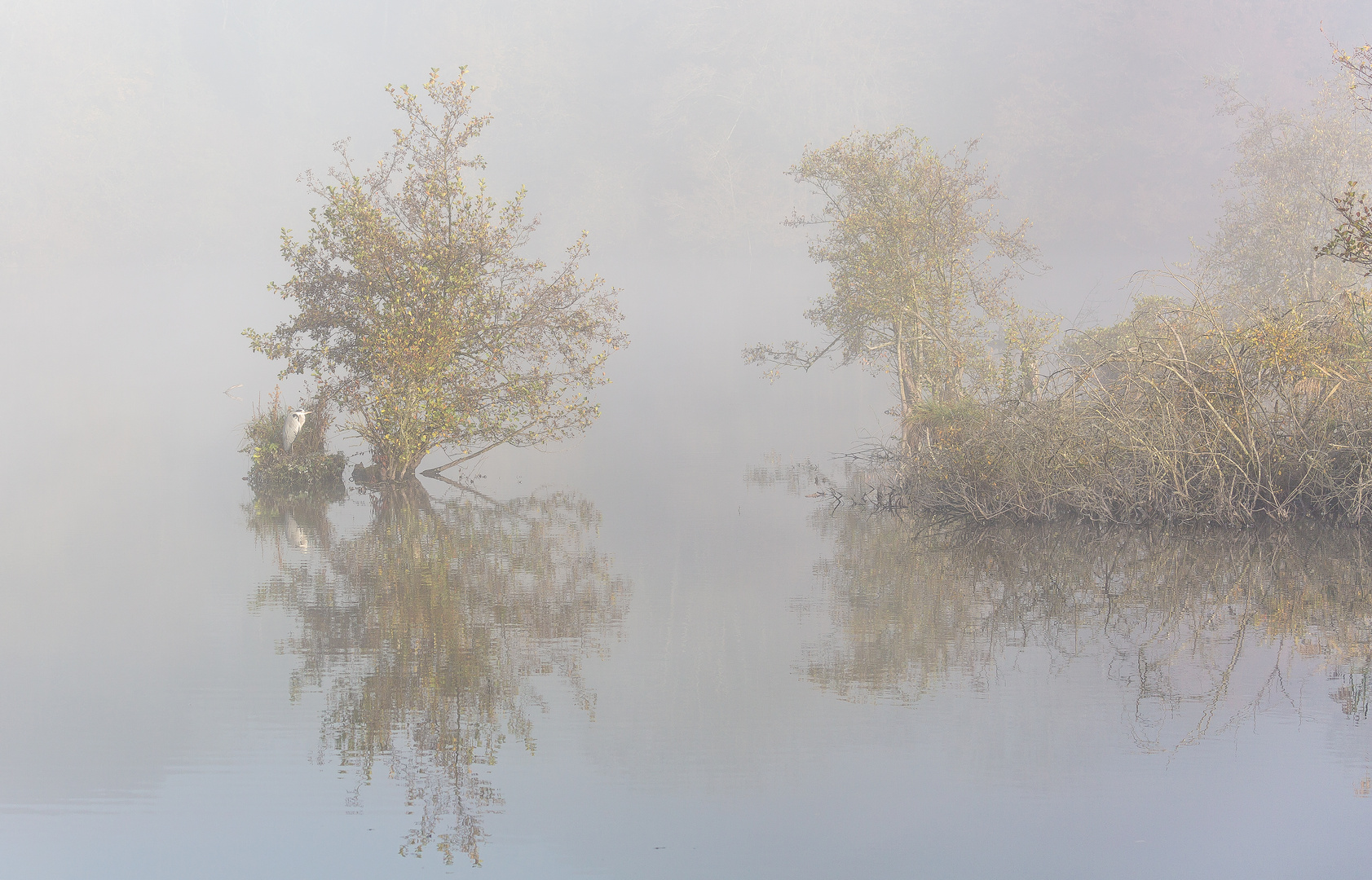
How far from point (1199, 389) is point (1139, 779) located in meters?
7.65

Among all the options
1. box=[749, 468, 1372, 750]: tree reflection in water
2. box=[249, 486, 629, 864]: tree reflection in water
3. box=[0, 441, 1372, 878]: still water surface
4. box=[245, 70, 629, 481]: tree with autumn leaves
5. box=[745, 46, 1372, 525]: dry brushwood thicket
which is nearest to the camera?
box=[0, 441, 1372, 878]: still water surface

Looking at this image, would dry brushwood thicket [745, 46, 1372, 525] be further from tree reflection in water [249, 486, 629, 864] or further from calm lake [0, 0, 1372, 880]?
tree reflection in water [249, 486, 629, 864]

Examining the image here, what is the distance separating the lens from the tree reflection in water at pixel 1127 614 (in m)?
6.47

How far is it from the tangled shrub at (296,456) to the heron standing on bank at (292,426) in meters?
0.06

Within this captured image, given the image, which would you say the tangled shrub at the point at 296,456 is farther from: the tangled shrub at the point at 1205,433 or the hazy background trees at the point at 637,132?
the hazy background trees at the point at 637,132

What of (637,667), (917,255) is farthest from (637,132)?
(637,667)

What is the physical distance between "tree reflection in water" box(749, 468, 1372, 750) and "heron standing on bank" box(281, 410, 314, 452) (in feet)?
30.3

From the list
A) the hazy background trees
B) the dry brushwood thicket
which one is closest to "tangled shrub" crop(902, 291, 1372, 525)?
the dry brushwood thicket

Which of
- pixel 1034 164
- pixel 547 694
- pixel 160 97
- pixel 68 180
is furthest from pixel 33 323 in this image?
pixel 547 694

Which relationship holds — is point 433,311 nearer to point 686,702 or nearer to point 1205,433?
point 1205,433

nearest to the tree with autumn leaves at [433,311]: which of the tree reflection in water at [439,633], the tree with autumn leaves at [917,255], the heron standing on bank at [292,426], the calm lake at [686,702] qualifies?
the heron standing on bank at [292,426]

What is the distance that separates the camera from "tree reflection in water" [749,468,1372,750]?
6.47 metres

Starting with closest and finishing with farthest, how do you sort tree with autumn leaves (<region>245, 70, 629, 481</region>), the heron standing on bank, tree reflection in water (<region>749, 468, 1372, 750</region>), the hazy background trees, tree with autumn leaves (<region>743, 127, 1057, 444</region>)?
1. tree reflection in water (<region>749, 468, 1372, 750</region>)
2. tree with autumn leaves (<region>245, 70, 629, 481</region>)
3. the heron standing on bank
4. tree with autumn leaves (<region>743, 127, 1057, 444</region>)
5. the hazy background trees

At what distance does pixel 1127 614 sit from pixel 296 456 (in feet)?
42.8
